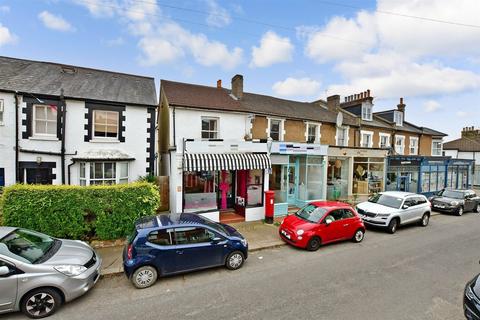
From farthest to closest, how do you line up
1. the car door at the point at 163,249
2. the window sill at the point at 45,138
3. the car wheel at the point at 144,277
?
the window sill at the point at 45,138
the car door at the point at 163,249
the car wheel at the point at 144,277

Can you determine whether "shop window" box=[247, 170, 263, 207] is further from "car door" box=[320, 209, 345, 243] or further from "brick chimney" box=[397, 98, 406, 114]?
"brick chimney" box=[397, 98, 406, 114]

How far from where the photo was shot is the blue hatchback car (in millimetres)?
6137

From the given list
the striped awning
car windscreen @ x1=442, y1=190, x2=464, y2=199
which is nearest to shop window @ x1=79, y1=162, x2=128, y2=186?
the striped awning

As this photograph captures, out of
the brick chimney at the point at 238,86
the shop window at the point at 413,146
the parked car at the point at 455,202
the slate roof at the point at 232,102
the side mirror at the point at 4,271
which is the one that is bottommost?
the parked car at the point at 455,202

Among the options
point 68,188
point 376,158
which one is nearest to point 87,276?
point 68,188

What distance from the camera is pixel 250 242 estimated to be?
30.5 feet

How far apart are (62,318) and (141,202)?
14.3 ft

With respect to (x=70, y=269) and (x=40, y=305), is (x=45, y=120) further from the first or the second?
(x=40, y=305)

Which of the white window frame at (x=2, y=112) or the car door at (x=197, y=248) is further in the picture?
the white window frame at (x=2, y=112)

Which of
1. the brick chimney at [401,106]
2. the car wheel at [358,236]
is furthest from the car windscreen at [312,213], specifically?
the brick chimney at [401,106]

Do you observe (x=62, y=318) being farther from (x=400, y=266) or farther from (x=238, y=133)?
(x=238, y=133)

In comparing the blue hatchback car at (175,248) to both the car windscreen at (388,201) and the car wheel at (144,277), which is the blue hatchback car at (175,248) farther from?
the car windscreen at (388,201)

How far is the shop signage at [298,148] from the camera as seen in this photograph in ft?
42.3

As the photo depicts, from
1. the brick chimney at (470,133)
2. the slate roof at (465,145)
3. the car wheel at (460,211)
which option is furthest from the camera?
the brick chimney at (470,133)
